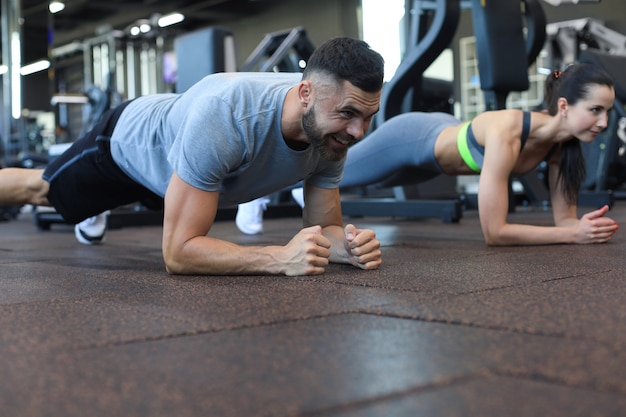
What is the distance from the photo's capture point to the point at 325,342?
3.36ft

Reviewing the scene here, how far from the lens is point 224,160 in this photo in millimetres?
1626

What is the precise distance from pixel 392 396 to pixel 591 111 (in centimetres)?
174

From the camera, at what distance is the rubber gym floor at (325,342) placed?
0.76 metres

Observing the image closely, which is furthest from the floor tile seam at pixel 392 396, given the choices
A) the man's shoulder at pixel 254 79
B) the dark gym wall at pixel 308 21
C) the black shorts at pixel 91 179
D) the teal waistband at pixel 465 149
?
the dark gym wall at pixel 308 21

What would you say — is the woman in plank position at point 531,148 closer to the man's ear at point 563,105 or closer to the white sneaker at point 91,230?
the man's ear at point 563,105

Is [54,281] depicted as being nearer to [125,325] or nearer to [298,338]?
[125,325]

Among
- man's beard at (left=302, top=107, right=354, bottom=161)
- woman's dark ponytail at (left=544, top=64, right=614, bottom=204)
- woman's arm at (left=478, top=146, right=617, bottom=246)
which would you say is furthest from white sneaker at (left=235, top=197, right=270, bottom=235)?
man's beard at (left=302, top=107, right=354, bottom=161)

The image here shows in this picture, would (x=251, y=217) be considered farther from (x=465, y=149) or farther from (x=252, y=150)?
(x=252, y=150)

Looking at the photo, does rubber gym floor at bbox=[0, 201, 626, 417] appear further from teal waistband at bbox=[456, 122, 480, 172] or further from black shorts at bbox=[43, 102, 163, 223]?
teal waistband at bbox=[456, 122, 480, 172]

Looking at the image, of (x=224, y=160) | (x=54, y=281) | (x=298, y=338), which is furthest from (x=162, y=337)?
(x=54, y=281)

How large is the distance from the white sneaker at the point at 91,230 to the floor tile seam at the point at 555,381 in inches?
92.2

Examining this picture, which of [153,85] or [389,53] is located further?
[153,85]

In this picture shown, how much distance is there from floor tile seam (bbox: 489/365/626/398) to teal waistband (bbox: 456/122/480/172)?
1787mm

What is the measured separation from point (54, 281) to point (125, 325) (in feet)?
2.26
